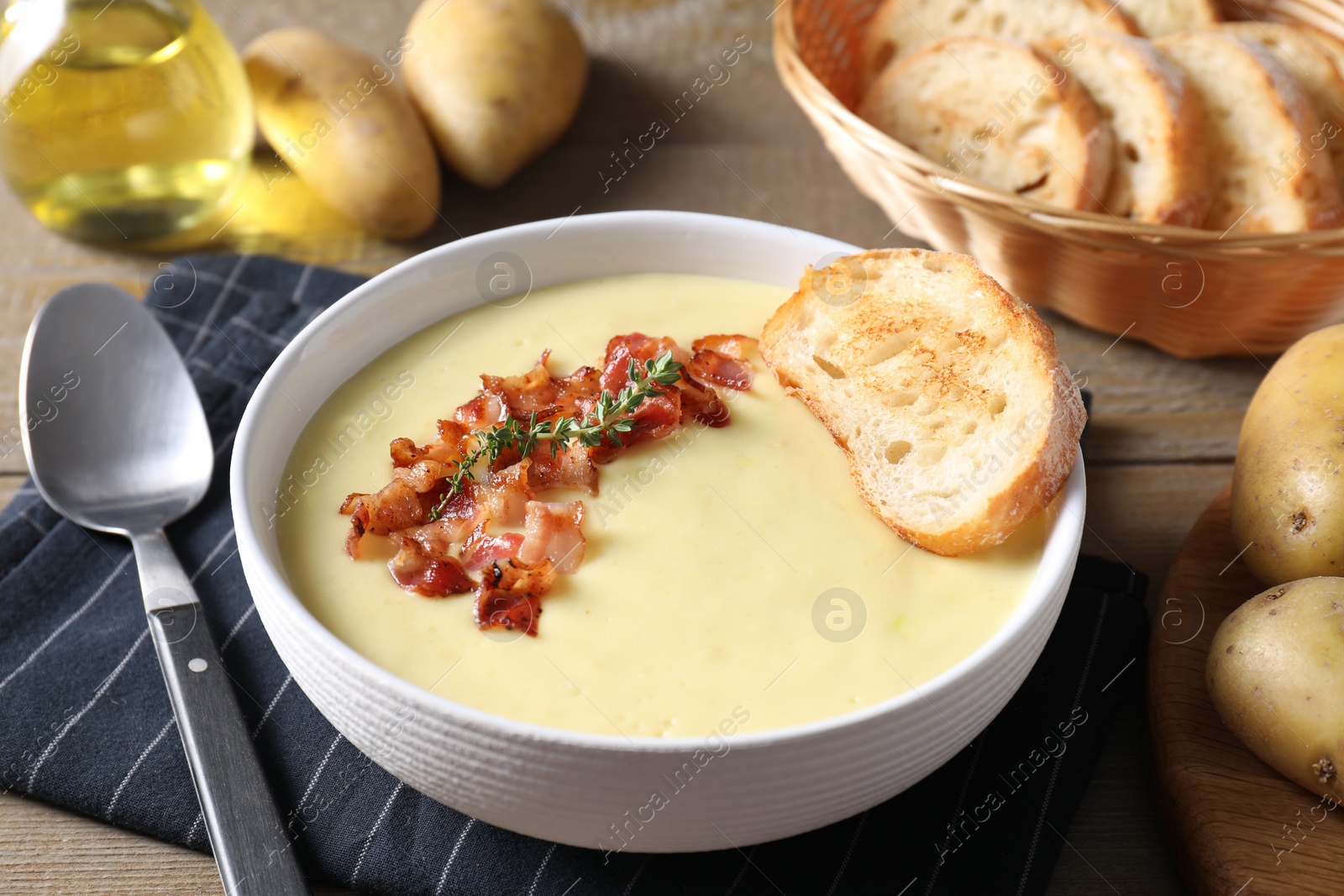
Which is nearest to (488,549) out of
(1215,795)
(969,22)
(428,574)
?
(428,574)

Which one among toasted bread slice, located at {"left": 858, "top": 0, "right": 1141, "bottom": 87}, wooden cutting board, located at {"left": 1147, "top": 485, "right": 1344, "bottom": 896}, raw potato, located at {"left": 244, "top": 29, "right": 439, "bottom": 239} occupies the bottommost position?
wooden cutting board, located at {"left": 1147, "top": 485, "right": 1344, "bottom": 896}

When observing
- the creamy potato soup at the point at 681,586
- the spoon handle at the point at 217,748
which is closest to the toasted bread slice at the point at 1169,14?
the creamy potato soup at the point at 681,586

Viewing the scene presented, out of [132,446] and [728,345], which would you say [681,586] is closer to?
[728,345]

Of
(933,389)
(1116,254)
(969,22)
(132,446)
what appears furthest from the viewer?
(969,22)

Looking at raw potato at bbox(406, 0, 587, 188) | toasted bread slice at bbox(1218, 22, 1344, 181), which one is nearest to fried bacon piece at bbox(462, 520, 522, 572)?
raw potato at bbox(406, 0, 587, 188)

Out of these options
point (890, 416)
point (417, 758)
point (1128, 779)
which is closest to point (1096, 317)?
point (890, 416)

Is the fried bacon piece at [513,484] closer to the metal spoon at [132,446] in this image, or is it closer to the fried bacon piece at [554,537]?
the fried bacon piece at [554,537]

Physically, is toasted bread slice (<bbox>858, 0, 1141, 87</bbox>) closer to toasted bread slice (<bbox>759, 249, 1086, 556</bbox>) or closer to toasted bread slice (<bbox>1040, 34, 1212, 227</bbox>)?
toasted bread slice (<bbox>1040, 34, 1212, 227</bbox>)
